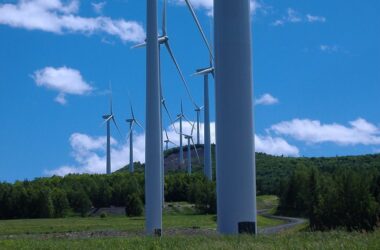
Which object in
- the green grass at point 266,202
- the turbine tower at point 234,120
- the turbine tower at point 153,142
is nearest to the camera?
the turbine tower at point 234,120

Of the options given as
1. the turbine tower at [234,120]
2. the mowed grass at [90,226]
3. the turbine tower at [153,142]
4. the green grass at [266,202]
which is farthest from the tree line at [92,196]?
the turbine tower at [234,120]

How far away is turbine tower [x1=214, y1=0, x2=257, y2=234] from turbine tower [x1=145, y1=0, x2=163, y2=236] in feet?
68.2

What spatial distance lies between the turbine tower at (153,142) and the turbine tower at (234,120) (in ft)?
68.2

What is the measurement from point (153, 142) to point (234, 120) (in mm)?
22018

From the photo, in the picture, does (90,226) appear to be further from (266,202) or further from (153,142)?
(266,202)

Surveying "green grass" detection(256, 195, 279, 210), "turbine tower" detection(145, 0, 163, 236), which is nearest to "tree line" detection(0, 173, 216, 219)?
"green grass" detection(256, 195, 279, 210)

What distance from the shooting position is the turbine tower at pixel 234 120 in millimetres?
20547

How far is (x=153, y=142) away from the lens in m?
42.5

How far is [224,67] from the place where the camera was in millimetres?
21203

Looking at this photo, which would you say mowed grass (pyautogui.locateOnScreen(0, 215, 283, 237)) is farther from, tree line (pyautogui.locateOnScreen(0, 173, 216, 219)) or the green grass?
the green grass

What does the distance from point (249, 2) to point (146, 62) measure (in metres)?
21.7

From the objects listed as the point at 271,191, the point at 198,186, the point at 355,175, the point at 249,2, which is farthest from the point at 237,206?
the point at 271,191

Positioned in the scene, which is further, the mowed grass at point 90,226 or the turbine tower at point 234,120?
the mowed grass at point 90,226

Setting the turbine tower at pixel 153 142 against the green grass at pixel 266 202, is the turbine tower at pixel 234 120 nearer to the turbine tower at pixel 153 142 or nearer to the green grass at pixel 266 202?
the turbine tower at pixel 153 142
